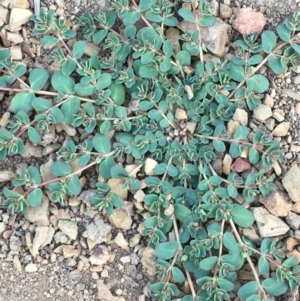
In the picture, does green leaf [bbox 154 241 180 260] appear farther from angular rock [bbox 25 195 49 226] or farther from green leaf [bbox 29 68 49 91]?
green leaf [bbox 29 68 49 91]

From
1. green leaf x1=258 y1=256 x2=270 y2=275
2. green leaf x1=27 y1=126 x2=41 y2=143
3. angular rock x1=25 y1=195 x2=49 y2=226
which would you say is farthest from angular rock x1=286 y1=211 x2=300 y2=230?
green leaf x1=27 y1=126 x2=41 y2=143

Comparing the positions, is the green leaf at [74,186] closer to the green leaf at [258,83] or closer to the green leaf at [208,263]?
the green leaf at [208,263]

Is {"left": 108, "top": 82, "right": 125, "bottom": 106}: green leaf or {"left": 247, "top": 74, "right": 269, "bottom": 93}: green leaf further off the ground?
{"left": 247, "top": 74, "right": 269, "bottom": 93}: green leaf

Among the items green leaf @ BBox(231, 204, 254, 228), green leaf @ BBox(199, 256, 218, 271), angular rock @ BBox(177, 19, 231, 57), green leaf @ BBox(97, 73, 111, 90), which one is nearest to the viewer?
green leaf @ BBox(199, 256, 218, 271)

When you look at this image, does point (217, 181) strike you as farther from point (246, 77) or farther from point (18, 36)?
point (18, 36)

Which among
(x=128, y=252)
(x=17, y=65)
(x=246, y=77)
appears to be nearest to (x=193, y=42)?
(x=246, y=77)

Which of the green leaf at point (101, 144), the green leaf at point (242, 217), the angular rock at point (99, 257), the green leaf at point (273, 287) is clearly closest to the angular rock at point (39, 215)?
the angular rock at point (99, 257)

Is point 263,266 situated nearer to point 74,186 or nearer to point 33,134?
point 74,186
